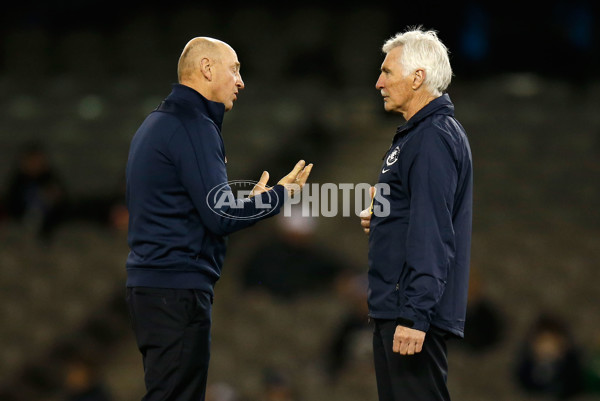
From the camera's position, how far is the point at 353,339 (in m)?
5.58

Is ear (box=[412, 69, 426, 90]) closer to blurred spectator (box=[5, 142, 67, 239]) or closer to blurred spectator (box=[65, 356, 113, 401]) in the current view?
blurred spectator (box=[65, 356, 113, 401])

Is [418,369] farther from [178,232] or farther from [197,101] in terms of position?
[197,101]

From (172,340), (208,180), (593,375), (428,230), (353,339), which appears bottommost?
(593,375)

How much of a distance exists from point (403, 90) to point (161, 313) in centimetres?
90

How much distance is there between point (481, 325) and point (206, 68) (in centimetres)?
355

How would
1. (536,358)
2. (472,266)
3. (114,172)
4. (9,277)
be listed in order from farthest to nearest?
(114,172) < (9,277) < (472,266) < (536,358)

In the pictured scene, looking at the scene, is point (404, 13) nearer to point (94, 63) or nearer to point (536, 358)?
point (94, 63)

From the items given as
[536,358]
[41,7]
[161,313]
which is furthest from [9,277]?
[161,313]

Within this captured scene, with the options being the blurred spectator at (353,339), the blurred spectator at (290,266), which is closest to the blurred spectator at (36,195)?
the blurred spectator at (290,266)

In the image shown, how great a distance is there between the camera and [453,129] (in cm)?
241

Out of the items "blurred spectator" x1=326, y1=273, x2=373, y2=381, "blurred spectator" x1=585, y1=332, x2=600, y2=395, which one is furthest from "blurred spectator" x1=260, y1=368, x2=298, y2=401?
"blurred spectator" x1=585, y1=332, x2=600, y2=395

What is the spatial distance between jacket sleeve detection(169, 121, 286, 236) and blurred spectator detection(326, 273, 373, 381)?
3.11m

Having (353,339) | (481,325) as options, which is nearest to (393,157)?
(353,339)

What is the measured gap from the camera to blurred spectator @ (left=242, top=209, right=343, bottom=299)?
6035 mm
